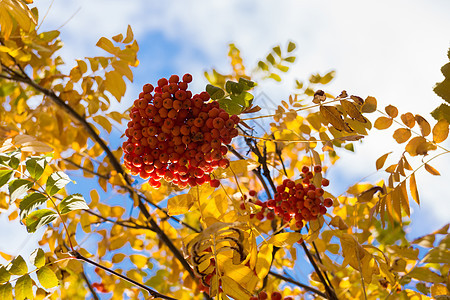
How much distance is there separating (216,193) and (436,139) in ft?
3.01

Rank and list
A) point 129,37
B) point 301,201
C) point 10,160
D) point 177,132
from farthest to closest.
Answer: point 129,37 < point 301,201 < point 177,132 < point 10,160

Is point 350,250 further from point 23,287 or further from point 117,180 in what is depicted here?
point 117,180

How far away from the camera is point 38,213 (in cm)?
130

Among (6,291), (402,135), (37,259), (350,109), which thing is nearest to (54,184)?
(37,259)

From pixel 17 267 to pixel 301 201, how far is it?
1.16 metres

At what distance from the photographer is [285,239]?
1432 mm

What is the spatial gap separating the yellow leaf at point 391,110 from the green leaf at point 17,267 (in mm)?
1471

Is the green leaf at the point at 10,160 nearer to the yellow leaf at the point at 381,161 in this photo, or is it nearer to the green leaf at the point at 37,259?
the green leaf at the point at 37,259

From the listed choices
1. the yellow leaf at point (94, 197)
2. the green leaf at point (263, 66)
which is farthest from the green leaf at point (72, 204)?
the green leaf at point (263, 66)

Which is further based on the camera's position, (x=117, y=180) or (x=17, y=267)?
(x=117, y=180)

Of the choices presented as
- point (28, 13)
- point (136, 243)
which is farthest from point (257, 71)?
point (28, 13)

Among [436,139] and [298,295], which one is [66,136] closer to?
[298,295]

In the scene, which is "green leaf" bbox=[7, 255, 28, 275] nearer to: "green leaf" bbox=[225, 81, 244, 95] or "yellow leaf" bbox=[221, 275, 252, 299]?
"yellow leaf" bbox=[221, 275, 252, 299]

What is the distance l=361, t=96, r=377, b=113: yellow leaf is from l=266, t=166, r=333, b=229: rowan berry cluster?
0.38 metres
